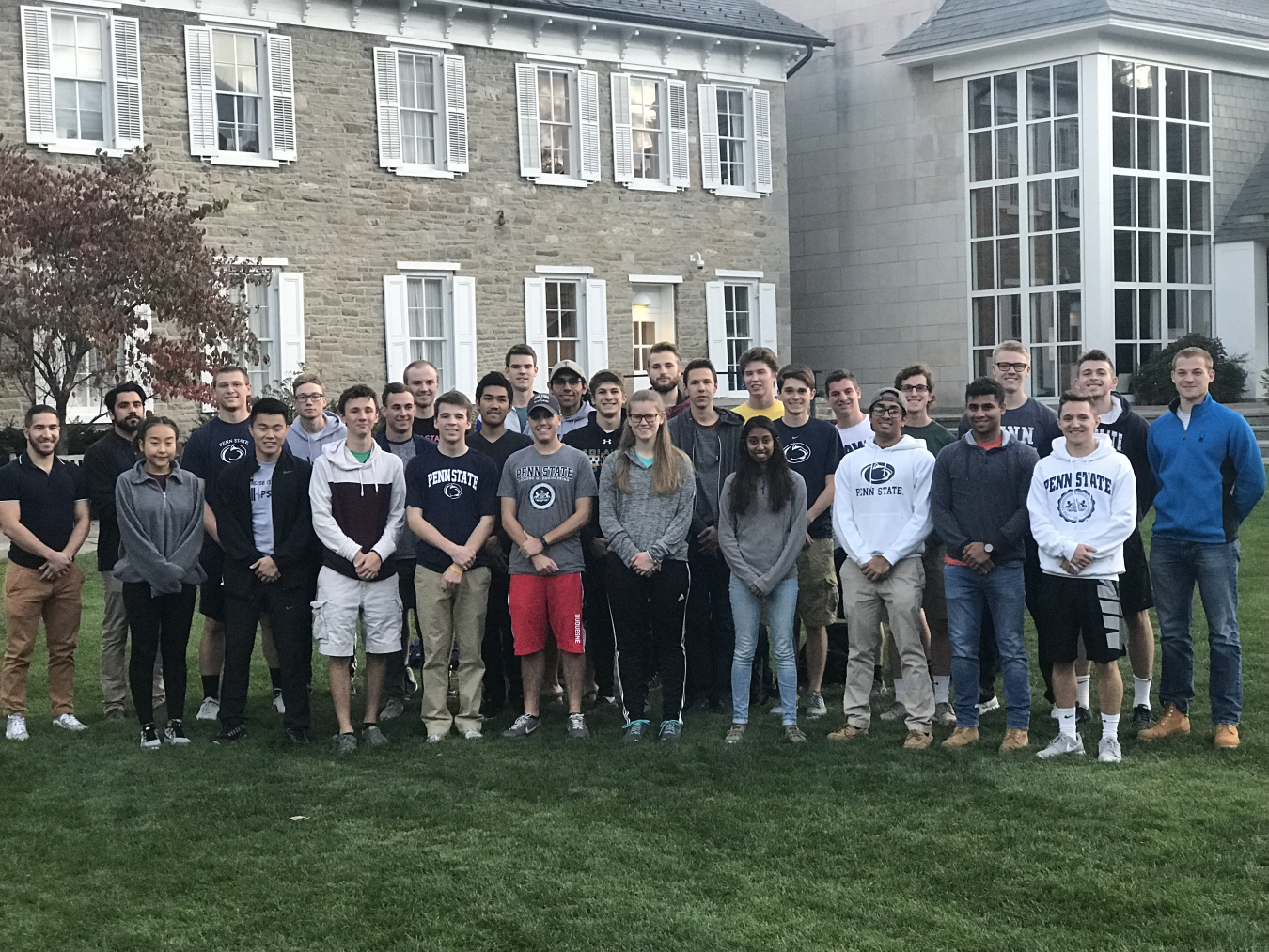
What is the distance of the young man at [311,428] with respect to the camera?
27.6ft

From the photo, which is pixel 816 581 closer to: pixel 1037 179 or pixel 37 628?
pixel 37 628

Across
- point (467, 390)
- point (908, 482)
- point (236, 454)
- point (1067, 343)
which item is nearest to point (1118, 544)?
point (908, 482)

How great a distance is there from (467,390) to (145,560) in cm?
1391

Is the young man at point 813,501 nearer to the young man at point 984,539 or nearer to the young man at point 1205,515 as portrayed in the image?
the young man at point 984,539

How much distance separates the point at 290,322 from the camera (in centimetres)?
2020

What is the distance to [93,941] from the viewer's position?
4.95m

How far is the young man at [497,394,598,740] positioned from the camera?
772 centimetres

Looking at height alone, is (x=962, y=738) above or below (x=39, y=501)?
below

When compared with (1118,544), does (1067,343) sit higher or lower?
higher

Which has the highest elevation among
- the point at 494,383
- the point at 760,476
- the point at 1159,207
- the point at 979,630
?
the point at 1159,207

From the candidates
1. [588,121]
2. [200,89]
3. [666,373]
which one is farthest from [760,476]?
[588,121]

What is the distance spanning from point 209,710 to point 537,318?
14.5m

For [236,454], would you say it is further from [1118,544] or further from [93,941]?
[1118,544]

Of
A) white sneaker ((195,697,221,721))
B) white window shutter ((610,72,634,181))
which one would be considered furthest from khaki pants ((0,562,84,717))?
white window shutter ((610,72,634,181))
